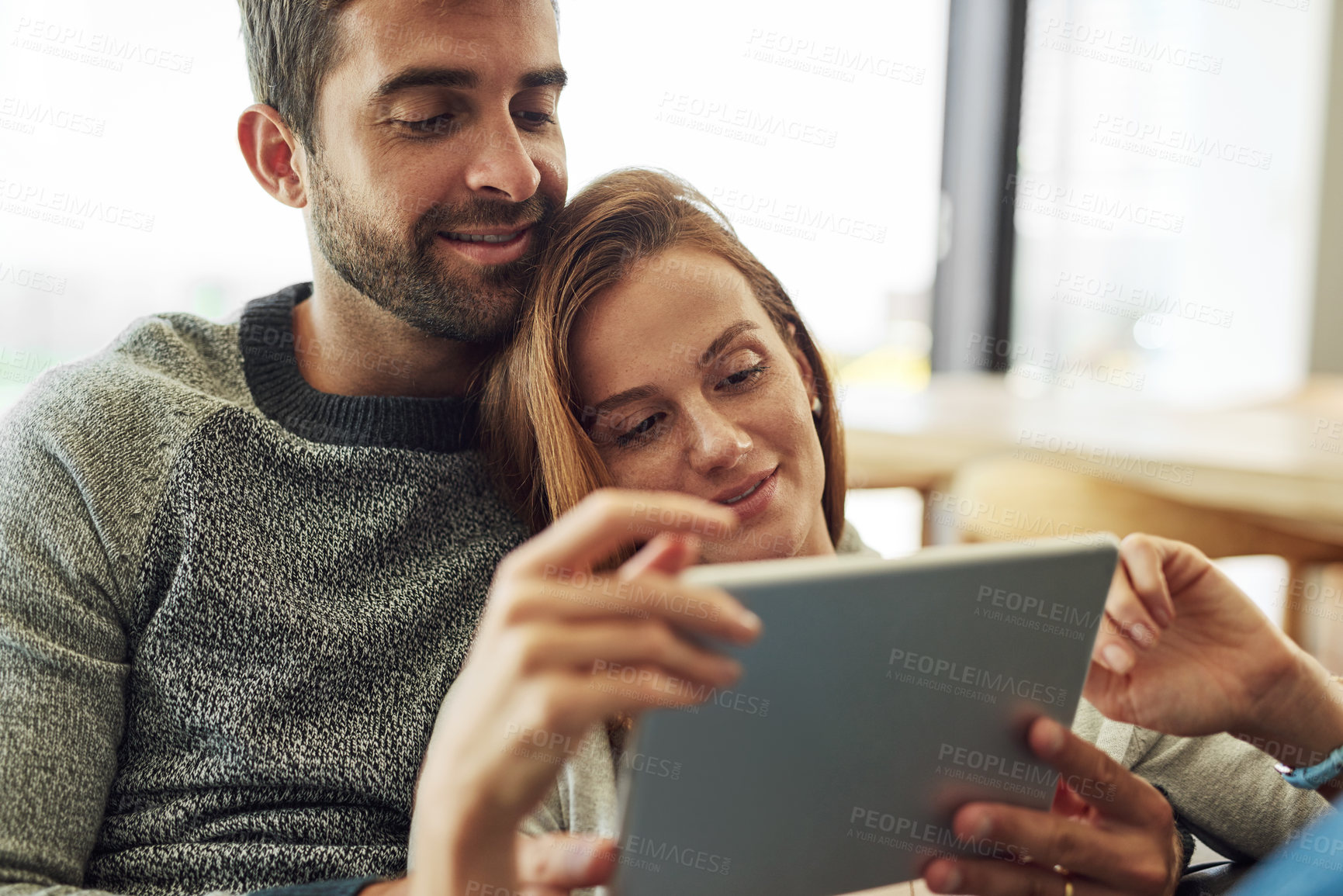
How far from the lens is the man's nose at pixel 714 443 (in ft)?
3.45

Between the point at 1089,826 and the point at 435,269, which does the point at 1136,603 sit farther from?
the point at 435,269

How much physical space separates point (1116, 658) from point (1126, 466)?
1.53 m

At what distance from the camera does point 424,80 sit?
3.61 feet

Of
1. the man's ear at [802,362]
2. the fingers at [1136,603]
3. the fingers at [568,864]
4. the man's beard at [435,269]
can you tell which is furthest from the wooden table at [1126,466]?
the fingers at [568,864]

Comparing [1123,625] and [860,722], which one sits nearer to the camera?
[860,722]

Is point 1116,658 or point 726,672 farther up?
point 726,672

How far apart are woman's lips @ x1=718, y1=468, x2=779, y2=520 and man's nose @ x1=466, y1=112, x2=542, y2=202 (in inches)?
15.6

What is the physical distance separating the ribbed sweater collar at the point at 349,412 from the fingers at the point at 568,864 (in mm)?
557

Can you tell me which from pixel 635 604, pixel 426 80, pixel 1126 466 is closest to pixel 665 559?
pixel 635 604

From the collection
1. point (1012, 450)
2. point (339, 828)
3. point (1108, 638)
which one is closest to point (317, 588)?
point (339, 828)

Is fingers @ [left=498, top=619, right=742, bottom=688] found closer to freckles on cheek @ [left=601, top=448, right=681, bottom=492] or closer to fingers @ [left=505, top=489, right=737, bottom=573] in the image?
fingers @ [left=505, top=489, right=737, bottom=573]

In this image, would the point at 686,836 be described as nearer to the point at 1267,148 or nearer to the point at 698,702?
the point at 698,702

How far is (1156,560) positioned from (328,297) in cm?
93

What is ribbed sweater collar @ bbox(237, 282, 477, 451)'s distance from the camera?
1.15 metres
